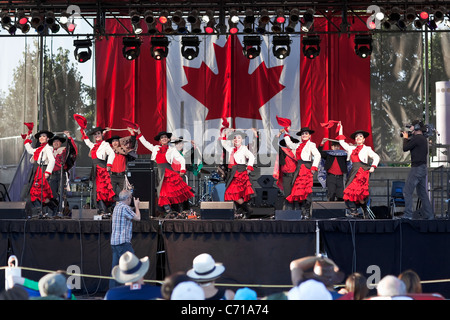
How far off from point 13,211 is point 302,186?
17.1ft

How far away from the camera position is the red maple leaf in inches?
675

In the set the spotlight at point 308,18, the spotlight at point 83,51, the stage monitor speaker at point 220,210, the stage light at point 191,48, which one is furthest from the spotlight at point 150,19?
the stage monitor speaker at point 220,210

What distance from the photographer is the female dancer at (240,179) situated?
12773 mm

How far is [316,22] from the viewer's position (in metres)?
17.0

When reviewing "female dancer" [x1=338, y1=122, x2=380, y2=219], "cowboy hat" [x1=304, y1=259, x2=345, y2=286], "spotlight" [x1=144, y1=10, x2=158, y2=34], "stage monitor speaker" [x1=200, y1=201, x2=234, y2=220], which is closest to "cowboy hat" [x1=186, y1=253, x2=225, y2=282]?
"cowboy hat" [x1=304, y1=259, x2=345, y2=286]

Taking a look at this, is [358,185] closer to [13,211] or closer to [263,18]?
[263,18]

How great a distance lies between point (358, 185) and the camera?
500 inches

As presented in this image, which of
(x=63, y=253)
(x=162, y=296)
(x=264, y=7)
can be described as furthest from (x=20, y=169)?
(x=162, y=296)

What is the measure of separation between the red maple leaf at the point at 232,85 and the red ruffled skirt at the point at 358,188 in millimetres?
4903

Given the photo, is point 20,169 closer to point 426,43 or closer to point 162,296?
point 426,43

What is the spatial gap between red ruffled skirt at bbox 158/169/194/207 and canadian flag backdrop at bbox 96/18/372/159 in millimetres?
4036

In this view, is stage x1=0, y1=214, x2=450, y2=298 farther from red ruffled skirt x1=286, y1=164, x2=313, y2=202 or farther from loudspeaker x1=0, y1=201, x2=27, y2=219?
red ruffled skirt x1=286, y1=164, x2=313, y2=202

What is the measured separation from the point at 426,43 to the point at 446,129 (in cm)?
289

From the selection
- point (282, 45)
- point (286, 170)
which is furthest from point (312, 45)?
point (286, 170)
